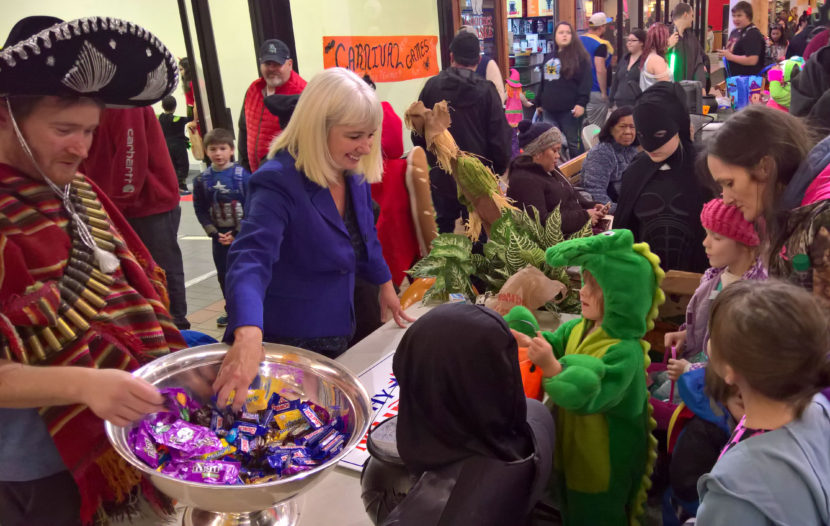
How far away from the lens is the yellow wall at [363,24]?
17.5 ft

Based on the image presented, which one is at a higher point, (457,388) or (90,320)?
(90,320)

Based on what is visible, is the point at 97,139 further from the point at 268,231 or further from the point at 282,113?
the point at 268,231

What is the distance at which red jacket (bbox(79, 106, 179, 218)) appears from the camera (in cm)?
305

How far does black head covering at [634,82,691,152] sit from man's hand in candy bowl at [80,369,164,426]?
2.21 meters

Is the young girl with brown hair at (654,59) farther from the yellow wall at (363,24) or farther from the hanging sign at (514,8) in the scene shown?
the hanging sign at (514,8)

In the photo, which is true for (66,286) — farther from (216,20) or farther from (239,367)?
(216,20)

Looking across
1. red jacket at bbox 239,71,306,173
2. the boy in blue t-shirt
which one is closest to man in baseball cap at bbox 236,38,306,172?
red jacket at bbox 239,71,306,173

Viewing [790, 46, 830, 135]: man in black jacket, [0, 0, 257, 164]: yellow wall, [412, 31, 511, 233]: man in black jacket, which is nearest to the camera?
[790, 46, 830, 135]: man in black jacket

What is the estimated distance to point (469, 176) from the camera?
293cm

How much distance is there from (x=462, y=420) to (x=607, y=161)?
3179 mm

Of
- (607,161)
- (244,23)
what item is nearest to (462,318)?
(607,161)

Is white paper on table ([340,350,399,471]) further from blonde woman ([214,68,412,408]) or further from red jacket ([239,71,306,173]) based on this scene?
red jacket ([239,71,306,173])

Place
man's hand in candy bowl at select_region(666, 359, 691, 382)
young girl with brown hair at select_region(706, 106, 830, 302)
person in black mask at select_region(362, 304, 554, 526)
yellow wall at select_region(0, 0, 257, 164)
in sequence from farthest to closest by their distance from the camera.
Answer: yellow wall at select_region(0, 0, 257, 164)
man's hand in candy bowl at select_region(666, 359, 691, 382)
young girl with brown hair at select_region(706, 106, 830, 302)
person in black mask at select_region(362, 304, 554, 526)

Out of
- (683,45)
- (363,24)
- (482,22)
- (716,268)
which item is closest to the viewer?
(716,268)
